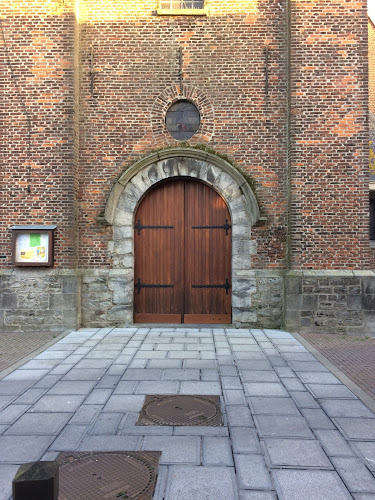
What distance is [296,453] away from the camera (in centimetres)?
302

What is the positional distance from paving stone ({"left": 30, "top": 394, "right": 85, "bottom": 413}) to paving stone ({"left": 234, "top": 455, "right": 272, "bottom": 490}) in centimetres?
182

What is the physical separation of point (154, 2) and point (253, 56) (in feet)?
8.00

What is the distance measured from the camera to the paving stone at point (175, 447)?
2.93 m

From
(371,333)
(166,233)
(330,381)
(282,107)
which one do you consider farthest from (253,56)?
(330,381)

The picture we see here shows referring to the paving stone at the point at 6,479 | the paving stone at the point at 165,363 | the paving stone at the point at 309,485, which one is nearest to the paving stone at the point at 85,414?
the paving stone at the point at 6,479

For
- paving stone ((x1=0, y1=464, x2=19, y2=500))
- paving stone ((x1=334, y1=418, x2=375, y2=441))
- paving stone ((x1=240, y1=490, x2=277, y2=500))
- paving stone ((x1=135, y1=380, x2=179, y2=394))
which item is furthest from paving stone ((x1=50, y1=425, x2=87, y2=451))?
paving stone ((x1=334, y1=418, x2=375, y2=441))

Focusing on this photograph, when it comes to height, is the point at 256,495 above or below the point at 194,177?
below

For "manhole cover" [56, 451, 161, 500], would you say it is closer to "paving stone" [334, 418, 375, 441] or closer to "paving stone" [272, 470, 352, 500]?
"paving stone" [272, 470, 352, 500]

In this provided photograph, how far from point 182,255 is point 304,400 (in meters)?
4.79

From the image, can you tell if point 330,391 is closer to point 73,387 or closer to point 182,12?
point 73,387

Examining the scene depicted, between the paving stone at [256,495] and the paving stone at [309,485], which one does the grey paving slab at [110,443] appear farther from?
the paving stone at [309,485]

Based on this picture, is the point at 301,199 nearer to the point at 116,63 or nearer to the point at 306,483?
the point at 116,63

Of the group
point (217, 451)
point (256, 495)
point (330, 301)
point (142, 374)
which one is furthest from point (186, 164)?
point (256, 495)

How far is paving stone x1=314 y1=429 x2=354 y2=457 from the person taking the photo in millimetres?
3031
